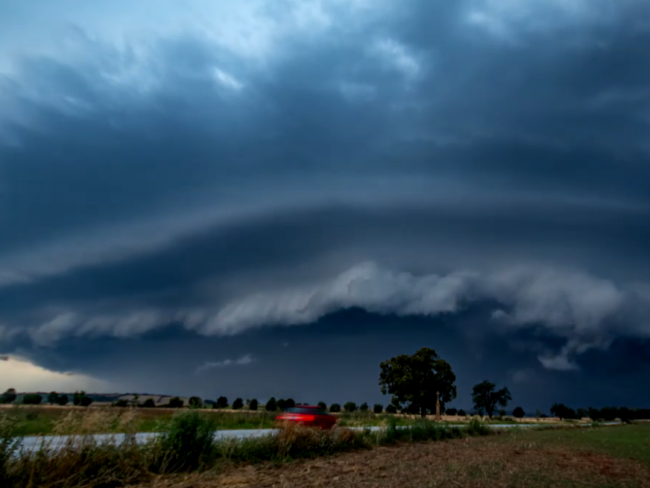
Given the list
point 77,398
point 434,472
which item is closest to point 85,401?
point 77,398

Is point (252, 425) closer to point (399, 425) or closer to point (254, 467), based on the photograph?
point (399, 425)

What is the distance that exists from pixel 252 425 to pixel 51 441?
16.6 meters

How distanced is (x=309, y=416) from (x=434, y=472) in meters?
8.47

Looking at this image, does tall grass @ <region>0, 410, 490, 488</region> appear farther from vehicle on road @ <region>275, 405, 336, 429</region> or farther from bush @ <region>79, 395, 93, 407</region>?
vehicle on road @ <region>275, 405, 336, 429</region>

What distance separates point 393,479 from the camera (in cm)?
959

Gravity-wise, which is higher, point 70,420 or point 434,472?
point 70,420

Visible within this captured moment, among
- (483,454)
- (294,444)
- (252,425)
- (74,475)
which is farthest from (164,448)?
(252,425)

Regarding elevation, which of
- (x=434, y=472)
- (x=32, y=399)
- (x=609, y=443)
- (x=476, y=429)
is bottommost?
(x=609, y=443)

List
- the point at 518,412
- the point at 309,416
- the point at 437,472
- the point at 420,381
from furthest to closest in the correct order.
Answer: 1. the point at 518,412
2. the point at 420,381
3. the point at 309,416
4. the point at 437,472

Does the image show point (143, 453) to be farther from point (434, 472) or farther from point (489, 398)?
point (489, 398)

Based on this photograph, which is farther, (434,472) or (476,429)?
(476,429)

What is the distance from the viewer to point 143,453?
9.40 meters

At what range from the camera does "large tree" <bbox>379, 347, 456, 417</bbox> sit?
169 ft

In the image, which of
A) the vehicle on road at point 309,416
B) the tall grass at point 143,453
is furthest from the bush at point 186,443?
the vehicle on road at point 309,416
